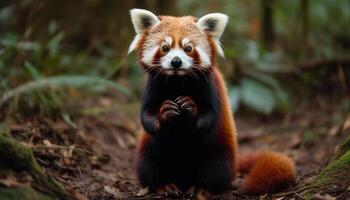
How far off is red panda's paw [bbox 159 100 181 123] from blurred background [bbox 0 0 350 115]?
2579 millimetres


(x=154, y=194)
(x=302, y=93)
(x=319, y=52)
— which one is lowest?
(x=154, y=194)

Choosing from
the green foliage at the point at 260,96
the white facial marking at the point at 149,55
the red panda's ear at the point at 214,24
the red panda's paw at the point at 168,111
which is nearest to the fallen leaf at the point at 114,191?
the red panda's paw at the point at 168,111

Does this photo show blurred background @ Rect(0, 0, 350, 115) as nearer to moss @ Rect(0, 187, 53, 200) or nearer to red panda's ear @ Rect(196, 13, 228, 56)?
red panda's ear @ Rect(196, 13, 228, 56)

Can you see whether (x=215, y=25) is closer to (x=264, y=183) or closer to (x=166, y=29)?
(x=166, y=29)

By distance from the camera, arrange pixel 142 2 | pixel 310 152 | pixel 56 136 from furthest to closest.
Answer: pixel 142 2 < pixel 310 152 < pixel 56 136

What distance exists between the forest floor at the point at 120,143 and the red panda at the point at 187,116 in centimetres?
19

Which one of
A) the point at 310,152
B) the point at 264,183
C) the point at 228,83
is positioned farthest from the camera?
the point at 228,83

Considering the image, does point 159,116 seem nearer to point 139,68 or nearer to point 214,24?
point 214,24

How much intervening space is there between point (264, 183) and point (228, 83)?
4014 millimetres

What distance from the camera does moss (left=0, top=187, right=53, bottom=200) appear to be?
3.07 m

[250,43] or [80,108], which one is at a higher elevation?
[250,43]

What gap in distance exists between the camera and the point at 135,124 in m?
7.33

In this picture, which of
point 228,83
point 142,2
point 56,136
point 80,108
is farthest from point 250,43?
point 56,136

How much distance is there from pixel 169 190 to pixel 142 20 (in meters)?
1.51
